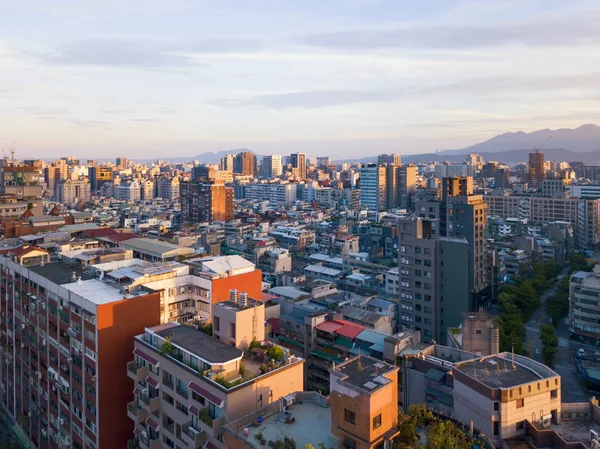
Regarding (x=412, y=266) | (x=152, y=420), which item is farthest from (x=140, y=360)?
(x=412, y=266)

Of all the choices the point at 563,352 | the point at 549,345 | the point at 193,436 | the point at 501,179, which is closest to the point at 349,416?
the point at 193,436

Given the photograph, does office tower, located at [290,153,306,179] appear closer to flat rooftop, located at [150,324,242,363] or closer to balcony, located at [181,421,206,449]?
flat rooftop, located at [150,324,242,363]

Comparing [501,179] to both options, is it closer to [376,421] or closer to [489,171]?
[489,171]

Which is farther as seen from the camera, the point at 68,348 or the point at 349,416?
the point at 68,348

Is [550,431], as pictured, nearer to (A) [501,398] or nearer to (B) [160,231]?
(A) [501,398]

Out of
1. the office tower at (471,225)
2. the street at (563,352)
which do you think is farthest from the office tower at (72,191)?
the street at (563,352)
